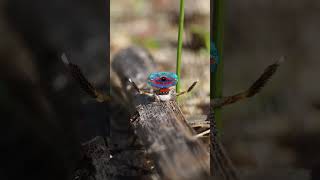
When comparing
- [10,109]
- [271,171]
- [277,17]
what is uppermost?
[277,17]

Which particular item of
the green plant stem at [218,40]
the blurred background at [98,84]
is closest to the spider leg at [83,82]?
the blurred background at [98,84]

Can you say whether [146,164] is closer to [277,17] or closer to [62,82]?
[62,82]

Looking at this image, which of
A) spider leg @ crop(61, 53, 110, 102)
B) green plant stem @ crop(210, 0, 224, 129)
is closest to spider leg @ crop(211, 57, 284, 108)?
green plant stem @ crop(210, 0, 224, 129)

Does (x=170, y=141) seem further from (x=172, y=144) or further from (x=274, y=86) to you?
(x=274, y=86)

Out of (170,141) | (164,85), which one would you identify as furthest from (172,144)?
(164,85)

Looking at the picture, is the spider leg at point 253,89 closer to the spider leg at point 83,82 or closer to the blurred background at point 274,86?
the blurred background at point 274,86

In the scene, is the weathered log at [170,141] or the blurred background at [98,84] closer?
the weathered log at [170,141]

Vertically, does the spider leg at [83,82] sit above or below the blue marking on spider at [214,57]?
below

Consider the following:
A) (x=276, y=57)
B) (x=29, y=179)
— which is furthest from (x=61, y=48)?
(x=276, y=57)
